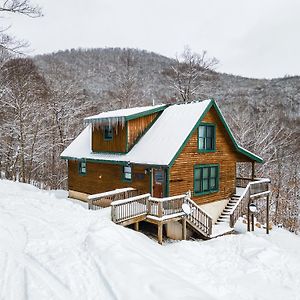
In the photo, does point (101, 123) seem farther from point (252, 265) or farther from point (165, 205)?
point (252, 265)

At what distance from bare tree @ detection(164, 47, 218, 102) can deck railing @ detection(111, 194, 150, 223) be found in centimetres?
1677

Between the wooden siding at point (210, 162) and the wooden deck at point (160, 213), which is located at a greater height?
the wooden siding at point (210, 162)

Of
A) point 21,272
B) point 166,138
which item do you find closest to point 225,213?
point 166,138

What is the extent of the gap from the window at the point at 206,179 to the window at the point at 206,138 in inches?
42.9

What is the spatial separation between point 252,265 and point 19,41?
14437 mm

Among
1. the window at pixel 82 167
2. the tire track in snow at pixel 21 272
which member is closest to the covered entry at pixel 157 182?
the window at pixel 82 167

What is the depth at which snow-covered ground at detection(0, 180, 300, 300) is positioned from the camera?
6.74m

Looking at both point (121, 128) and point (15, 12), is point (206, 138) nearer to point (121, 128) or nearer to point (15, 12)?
point (121, 128)

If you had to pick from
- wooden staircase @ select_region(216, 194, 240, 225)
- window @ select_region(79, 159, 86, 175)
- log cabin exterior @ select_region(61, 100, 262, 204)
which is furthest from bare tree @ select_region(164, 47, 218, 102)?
window @ select_region(79, 159, 86, 175)

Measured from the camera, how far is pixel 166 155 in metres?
14.8

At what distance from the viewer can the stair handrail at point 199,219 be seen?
14656 millimetres

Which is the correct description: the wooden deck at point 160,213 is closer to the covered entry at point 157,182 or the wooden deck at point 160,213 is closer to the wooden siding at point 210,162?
the covered entry at point 157,182

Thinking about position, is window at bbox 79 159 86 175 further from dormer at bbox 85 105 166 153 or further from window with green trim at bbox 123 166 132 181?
window with green trim at bbox 123 166 132 181

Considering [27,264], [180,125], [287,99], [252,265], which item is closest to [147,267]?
[27,264]
